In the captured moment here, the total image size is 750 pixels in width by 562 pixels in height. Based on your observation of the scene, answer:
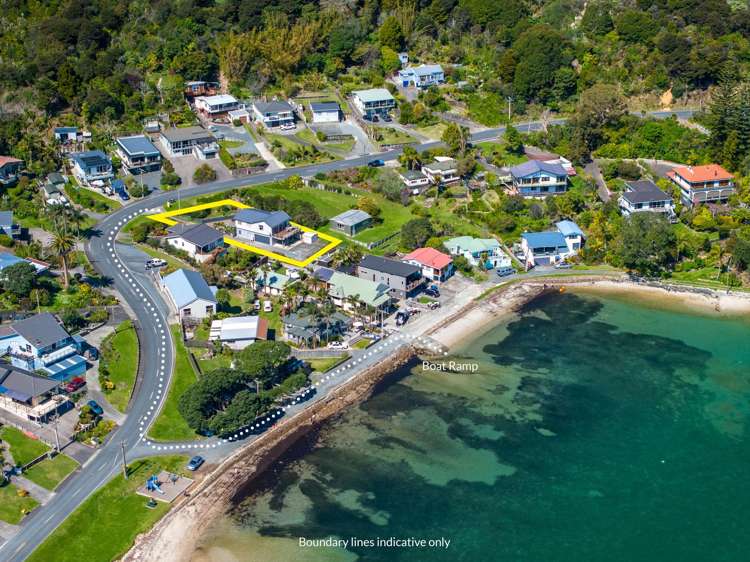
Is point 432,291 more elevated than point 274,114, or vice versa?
point 274,114

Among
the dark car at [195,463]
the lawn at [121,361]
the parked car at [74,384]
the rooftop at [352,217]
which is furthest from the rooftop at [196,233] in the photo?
the dark car at [195,463]

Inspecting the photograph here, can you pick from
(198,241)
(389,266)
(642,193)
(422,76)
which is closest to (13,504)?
(198,241)

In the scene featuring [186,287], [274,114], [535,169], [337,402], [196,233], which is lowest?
[337,402]

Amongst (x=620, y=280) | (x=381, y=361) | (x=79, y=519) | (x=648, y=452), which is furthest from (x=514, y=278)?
(x=79, y=519)

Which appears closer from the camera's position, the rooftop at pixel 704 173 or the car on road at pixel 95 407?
the car on road at pixel 95 407

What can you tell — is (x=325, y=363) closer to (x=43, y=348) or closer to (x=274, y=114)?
(x=43, y=348)

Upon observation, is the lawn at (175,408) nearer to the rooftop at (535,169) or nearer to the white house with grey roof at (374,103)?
the rooftop at (535,169)

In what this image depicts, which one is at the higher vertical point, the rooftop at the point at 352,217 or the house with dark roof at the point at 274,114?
the house with dark roof at the point at 274,114

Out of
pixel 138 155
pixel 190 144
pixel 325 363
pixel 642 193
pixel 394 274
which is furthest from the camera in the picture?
pixel 190 144
